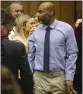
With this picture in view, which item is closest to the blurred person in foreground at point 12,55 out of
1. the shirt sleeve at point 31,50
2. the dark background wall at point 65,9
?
the shirt sleeve at point 31,50

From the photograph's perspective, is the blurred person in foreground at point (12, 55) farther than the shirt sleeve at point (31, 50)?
No

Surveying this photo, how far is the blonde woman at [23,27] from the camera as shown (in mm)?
5402

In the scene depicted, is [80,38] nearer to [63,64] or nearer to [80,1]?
[63,64]

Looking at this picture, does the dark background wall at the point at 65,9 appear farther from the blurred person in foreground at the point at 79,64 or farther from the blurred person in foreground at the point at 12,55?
the blurred person in foreground at the point at 12,55

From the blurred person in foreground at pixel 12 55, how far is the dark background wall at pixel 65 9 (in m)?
4.40

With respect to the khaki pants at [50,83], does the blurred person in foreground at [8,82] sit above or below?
above

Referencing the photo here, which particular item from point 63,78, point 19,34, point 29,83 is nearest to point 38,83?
point 63,78

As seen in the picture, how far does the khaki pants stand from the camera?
5078 millimetres

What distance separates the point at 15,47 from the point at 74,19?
15.1 ft

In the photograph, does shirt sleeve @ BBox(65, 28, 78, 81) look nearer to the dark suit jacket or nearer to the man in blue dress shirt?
the man in blue dress shirt

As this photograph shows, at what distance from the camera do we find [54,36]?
199 inches

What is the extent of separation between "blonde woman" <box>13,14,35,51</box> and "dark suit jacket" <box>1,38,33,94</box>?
140cm

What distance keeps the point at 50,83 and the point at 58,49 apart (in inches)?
16.2

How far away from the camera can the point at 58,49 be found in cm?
503
